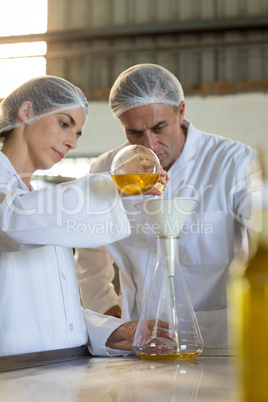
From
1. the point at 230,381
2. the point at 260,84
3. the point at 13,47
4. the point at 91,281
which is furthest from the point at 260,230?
the point at 13,47

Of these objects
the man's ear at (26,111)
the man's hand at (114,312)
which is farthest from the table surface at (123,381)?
the man's hand at (114,312)

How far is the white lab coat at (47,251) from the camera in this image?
4.06 feet

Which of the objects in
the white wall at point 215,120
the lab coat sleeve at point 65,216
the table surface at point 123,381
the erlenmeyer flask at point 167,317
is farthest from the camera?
the white wall at point 215,120

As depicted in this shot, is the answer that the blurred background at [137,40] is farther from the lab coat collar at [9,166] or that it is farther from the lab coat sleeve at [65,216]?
the lab coat sleeve at [65,216]

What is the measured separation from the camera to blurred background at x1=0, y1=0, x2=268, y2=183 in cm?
676

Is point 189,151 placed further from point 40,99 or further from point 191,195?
point 40,99

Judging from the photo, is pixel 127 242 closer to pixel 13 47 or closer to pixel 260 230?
pixel 260 230

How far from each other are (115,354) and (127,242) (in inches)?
30.6

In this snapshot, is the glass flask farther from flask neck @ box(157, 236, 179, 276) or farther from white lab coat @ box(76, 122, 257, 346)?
white lab coat @ box(76, 122, 257, 346)

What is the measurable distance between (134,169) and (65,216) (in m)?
0.21

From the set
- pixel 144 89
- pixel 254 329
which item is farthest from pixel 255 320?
pixel 144 89

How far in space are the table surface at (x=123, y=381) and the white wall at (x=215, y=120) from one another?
500 cm

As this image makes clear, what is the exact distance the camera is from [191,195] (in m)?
2.02

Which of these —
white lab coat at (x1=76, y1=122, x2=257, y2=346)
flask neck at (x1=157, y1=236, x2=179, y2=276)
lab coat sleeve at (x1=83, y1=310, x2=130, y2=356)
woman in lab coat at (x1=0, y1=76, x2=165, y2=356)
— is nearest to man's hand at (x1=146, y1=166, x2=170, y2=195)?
woman in lab coat at (x1=0, y1=76, x2=165, y2=356)
